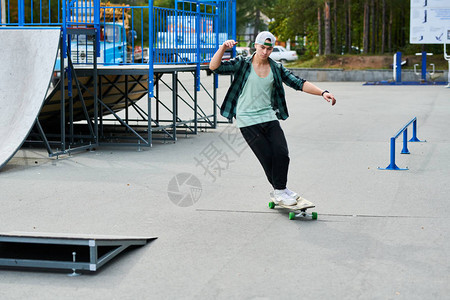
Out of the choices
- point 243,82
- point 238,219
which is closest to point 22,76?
point 243,82

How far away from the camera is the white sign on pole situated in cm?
3225

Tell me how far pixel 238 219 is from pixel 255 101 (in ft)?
3.93

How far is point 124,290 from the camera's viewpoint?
505 centimetres

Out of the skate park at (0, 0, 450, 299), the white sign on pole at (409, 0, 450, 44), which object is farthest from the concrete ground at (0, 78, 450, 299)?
the white sign on pole at (409, 0, 450, 44)

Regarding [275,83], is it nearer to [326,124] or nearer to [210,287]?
[210,287]

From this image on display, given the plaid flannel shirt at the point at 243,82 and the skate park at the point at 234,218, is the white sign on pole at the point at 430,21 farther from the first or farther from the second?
the plaid flannel shirt at the point at 243,82

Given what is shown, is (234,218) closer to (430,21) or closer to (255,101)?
(255,101)

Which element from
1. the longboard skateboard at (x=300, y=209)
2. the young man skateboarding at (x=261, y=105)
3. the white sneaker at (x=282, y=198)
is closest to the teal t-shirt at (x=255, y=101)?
the young man skateboarding at (x=261, y=105)

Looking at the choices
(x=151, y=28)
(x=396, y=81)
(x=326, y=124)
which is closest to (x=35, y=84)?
(x=151, y=28)

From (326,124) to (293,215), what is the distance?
9725mm

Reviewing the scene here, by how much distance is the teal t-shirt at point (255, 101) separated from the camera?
24.1 ft

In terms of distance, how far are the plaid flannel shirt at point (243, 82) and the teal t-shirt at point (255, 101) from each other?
2.5 inches

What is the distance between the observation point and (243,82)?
737 centimetres

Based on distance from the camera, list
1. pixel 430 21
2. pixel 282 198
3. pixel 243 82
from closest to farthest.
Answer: pixel 243 82
pixel 282 198
pixel 430 21
